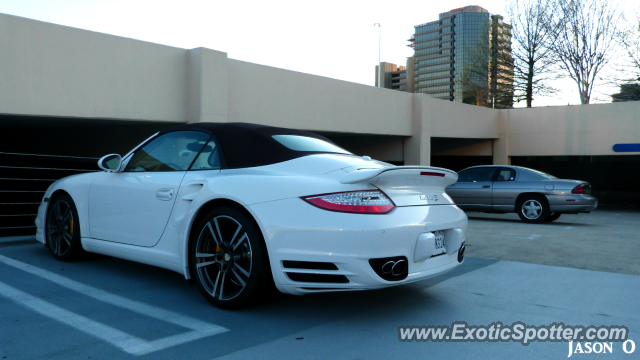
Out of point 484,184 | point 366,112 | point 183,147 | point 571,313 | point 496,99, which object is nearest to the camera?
point 571,313

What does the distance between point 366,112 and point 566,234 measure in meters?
6.72

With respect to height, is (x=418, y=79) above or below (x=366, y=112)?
above

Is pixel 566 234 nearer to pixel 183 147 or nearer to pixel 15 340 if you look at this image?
A: pixel 183 147

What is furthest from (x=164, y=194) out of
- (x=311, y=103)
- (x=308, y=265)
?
(x=311, y=103)

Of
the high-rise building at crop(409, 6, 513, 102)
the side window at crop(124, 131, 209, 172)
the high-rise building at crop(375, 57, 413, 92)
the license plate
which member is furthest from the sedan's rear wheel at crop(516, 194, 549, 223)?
the high-rise building at crop(375, 57, 413, 92)

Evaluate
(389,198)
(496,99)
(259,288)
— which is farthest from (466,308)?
(496,99)

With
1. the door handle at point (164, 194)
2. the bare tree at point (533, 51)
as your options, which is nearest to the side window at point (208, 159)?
the door handle at point (164, 194)

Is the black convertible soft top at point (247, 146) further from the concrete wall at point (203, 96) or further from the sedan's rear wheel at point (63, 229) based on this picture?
the concrete wall at point (203, 96)

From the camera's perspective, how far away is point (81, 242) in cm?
475

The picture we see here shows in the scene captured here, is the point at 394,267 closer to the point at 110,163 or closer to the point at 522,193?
the point at 110,163

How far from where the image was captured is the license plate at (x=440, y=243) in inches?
137

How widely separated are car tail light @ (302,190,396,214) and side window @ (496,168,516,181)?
932 cm

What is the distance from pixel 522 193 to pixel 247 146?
29.8ft

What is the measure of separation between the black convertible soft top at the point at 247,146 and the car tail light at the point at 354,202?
658mm
